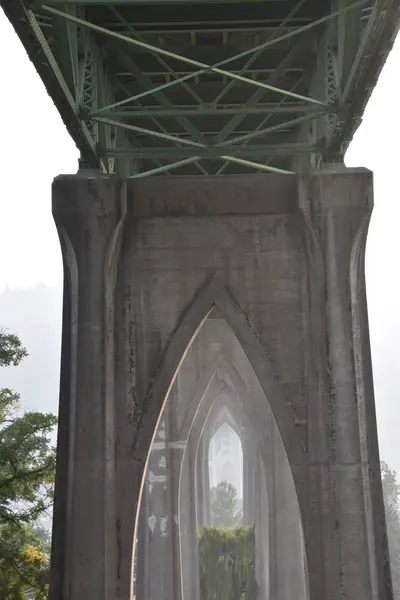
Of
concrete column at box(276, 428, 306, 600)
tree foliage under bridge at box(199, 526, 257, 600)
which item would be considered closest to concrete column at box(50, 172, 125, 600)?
concrete column at box(276, 428, 306, 600)

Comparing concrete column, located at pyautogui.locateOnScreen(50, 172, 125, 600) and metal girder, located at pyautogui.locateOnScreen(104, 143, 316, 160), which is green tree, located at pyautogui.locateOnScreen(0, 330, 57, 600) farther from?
metal girder, located at pyautogui.locateOnScreen(104, 143, 316, 160)

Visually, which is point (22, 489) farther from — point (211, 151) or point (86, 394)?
point (211, 151)

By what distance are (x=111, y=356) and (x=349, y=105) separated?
236 inches

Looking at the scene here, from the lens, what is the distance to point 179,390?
26.0m

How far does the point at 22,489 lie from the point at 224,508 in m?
93.6

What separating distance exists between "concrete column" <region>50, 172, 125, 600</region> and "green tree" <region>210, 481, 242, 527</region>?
90.7 m

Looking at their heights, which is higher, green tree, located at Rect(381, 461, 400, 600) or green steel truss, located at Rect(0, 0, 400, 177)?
green steel truss, located at Rect(0, 0, 400, 177)

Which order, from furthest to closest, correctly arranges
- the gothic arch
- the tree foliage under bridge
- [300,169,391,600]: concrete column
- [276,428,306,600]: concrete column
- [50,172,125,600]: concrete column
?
the tree foliage under bridge < [276,428,306,600]: concrete column < the gothic arch < [300,169,391,600]: concrete column < [50,172,125,600]: concrete column

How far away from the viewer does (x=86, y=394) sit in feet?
41.7

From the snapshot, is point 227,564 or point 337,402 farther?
point 227,564

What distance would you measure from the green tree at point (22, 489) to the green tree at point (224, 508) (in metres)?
86.0

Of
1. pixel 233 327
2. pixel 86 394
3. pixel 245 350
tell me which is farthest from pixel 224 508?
pixel 86 394

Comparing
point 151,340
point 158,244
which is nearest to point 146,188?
point 158,244

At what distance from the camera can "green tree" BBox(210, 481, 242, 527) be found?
102 m
